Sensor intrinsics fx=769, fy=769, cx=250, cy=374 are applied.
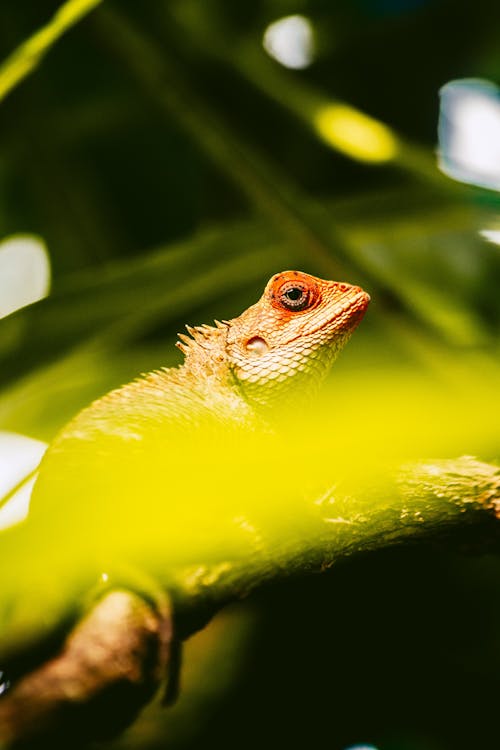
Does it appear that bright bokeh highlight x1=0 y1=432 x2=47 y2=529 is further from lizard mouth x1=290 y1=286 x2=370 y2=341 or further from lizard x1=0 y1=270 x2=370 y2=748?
lizard mouth x1=290 y1=286 x2=370 y2=341

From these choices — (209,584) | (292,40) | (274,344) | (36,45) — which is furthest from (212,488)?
(292,40)

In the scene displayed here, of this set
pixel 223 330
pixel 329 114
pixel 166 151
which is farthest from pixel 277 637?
pixel 166 151

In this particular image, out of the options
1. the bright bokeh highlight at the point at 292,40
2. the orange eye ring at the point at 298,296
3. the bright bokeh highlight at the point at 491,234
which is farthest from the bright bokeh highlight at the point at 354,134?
the bright bokeh highlight at the point at 292,40

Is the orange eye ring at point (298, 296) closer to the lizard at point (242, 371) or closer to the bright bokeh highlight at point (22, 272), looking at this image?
the lizard at point (242, 371)

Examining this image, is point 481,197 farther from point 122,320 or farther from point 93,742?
point 93,742

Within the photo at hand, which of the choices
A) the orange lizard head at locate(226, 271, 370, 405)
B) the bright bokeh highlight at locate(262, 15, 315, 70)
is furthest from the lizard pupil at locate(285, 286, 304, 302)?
the bright bokeh highlight at locate(262, 15, 315, 70)

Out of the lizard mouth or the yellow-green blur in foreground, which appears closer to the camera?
the yellow-green blur in foreground
